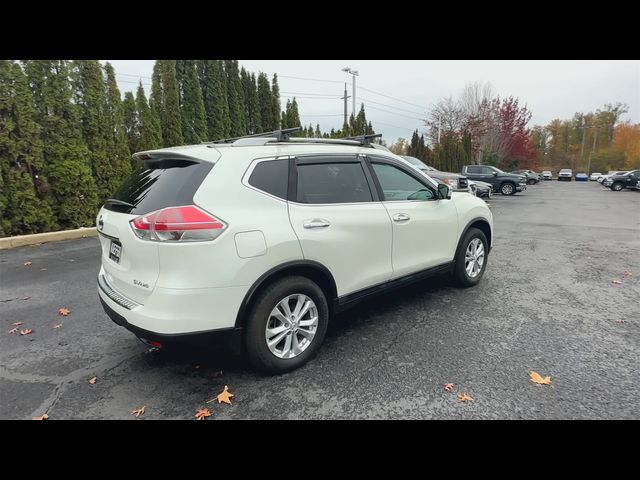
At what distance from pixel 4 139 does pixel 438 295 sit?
8.79 metres

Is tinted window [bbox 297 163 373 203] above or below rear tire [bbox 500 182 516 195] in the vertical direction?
above

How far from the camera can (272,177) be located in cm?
279

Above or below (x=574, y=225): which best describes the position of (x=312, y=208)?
above

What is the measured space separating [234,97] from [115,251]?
13301 millimetres

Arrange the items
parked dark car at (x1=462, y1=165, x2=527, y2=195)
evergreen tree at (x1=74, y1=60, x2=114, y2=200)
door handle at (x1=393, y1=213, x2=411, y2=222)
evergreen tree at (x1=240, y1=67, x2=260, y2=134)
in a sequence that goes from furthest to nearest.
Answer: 1. parked dark car at (x1=462, y1=165, x2=527, y2=195)
2. evergreen tree at (x1=240, y1=67, x2=260, y2=134)
3. evergreen tree at (x1=74, y1=60, x2=114, y2=200)
4. door handle at (x1=393, y1=213, x2=411, y2=222)

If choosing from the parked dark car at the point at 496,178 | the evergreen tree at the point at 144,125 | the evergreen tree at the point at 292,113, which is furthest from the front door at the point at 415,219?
the parked dark car at the point at 496,178

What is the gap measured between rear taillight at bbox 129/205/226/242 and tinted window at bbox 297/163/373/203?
0.79 metres

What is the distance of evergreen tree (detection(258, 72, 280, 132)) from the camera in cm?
1650

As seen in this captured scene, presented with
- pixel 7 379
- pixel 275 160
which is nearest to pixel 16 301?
pixel 7 379

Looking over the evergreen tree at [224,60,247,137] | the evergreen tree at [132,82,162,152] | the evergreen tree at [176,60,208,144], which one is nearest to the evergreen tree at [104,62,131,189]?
the evergreen tree at [132,82,162,152]

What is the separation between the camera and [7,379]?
279cm

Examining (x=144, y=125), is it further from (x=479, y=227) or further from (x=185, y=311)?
(x=185, y=311)

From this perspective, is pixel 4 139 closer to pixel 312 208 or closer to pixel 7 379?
pixel 7 379

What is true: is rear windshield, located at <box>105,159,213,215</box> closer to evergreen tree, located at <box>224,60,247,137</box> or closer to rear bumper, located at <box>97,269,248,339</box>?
rear bumper, located at <box>97,269,248,339</box>
